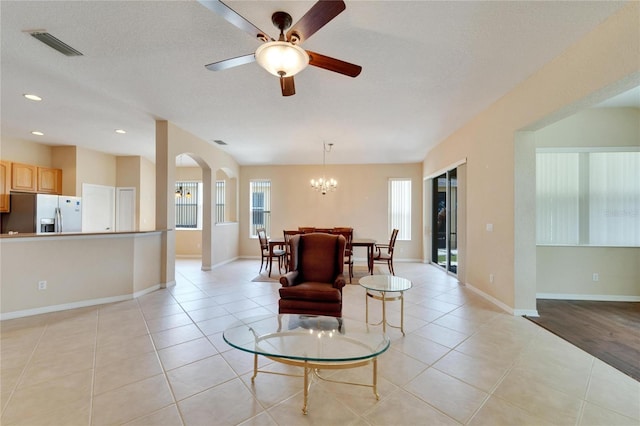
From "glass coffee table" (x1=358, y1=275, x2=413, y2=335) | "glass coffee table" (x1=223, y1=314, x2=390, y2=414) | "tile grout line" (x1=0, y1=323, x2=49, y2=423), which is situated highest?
"glass coffee table" (x1=358, y1=275, x2=413, y2=335)

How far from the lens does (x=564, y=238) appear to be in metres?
3.90

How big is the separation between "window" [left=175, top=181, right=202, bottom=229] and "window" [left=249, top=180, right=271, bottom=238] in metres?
1.68

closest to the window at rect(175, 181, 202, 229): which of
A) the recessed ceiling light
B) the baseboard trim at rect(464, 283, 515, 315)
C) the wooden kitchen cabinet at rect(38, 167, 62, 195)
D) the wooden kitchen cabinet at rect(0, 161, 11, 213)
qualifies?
the wooden kitchen cabinet at rect(38, 167, 62, 195)

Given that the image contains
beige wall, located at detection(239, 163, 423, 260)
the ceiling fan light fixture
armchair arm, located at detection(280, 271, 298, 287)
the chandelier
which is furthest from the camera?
beige wall, located at detection(239, 163, 423, 260)

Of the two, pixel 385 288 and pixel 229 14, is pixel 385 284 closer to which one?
pixel 385 288

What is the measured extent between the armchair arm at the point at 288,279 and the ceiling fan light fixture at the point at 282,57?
208 centimetres

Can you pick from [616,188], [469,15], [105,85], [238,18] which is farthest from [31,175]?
[616,188]

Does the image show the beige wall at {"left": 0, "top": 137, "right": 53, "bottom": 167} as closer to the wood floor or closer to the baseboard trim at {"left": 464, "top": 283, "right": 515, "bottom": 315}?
the baseboard trim at {"left": 464, "top": 283, "right": 515, "bottom": 315}

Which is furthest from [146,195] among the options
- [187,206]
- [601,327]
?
[601,327]

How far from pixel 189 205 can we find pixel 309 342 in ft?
24.5

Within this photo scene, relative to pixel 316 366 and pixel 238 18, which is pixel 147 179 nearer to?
pixel 238 18

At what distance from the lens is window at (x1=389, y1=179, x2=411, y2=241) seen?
7387mm

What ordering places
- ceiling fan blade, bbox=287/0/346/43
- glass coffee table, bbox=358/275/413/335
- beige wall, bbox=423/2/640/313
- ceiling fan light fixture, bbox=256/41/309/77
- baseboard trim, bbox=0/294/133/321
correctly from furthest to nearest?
baseboard trim, bbox=0/294/133/321
glass coffee table, bbox=358/275/413/335
beige wall, bbox=423/2/640/313
ceiling fan light fixture, bbox=256/41/309/77
ceiling fan blade, bbox=287/0/346/43

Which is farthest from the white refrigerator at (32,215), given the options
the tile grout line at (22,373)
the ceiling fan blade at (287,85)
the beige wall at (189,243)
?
the ceiling fan blade at (287,85)
